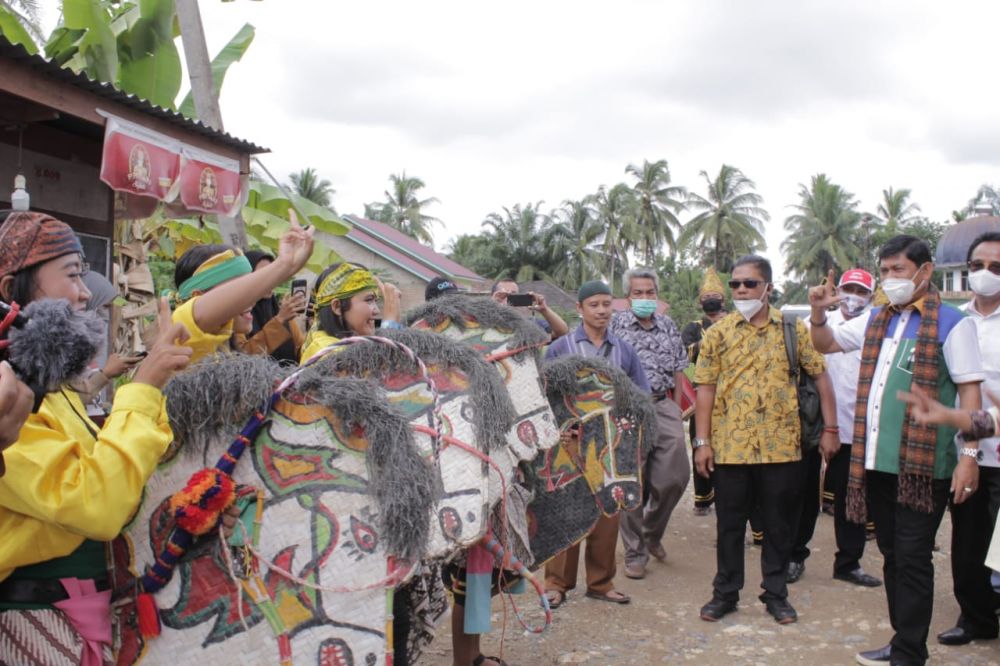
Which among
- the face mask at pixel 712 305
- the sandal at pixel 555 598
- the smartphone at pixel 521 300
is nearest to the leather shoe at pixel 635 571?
the sandal at pixel 555 598

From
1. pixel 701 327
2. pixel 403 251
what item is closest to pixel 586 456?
pixel 701 327

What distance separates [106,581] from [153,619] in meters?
0.19

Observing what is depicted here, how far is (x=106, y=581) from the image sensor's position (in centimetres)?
218

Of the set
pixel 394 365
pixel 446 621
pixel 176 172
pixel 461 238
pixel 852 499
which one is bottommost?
pixel 446 621

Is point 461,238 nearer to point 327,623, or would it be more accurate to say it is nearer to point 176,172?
point 176,172

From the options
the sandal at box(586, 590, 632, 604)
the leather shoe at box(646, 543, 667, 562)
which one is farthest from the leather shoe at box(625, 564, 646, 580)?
the sandal at box(586, 590, 632, 604)

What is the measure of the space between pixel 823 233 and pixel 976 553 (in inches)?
1883

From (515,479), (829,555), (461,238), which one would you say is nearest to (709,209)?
(461,238)

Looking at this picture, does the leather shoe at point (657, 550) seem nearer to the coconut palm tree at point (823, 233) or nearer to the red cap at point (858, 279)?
the red cap at point (858, 279)

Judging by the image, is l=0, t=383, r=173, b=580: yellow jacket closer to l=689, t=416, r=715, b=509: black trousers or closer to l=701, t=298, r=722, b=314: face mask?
l=701, t=298, r=722, b=314: face mask

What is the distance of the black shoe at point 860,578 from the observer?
5.54 meters

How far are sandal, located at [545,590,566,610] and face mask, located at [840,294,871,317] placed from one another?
10.4ft

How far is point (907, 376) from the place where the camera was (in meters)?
3.99

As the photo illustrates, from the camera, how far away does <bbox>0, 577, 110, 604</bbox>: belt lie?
6.64ft
